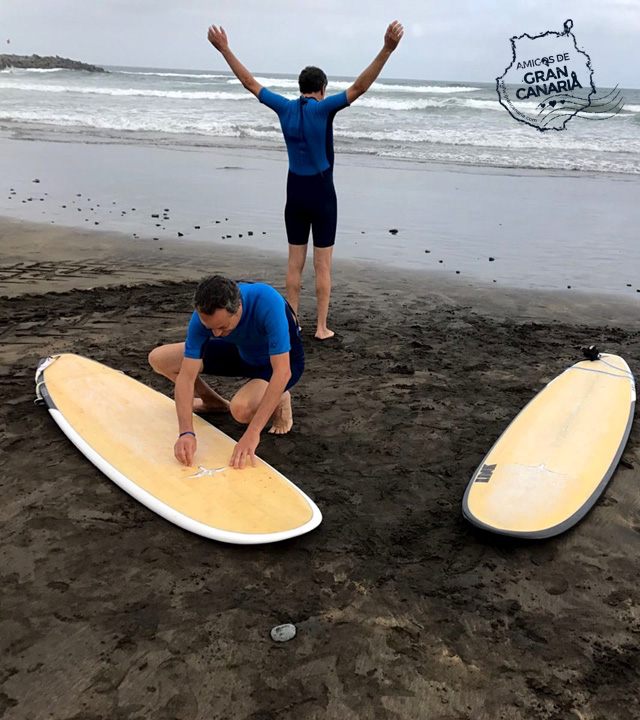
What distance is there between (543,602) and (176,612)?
133 centimetres

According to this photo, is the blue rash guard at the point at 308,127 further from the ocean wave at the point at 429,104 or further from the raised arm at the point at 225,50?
the ocean wave at the point at 429,104

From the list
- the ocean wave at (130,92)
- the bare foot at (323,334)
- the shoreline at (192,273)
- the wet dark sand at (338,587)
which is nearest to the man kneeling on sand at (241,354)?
the wet dark sand at (338,587)

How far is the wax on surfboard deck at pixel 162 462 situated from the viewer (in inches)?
108

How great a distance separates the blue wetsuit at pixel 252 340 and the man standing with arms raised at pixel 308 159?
5.22 feet

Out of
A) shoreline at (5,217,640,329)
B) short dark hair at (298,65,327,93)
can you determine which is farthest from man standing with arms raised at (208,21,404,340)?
shoreline at (5,217,640,329)

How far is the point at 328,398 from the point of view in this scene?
4043 mm

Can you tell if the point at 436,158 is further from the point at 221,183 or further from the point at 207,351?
the point at 207,351

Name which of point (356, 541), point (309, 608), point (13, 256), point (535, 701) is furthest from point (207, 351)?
point (13, 256)

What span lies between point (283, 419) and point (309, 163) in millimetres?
2097

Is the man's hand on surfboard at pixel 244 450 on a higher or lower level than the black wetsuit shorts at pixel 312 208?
lower

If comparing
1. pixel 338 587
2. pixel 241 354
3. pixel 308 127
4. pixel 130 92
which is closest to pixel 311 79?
pixel 308 127

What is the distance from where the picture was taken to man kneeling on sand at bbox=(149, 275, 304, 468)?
2797 millimetres

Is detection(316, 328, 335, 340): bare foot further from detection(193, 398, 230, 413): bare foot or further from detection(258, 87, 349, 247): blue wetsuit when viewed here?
detection(193, 398, 230, 413): bare foot

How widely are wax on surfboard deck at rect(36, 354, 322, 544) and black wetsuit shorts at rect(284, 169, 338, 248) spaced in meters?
1.74
